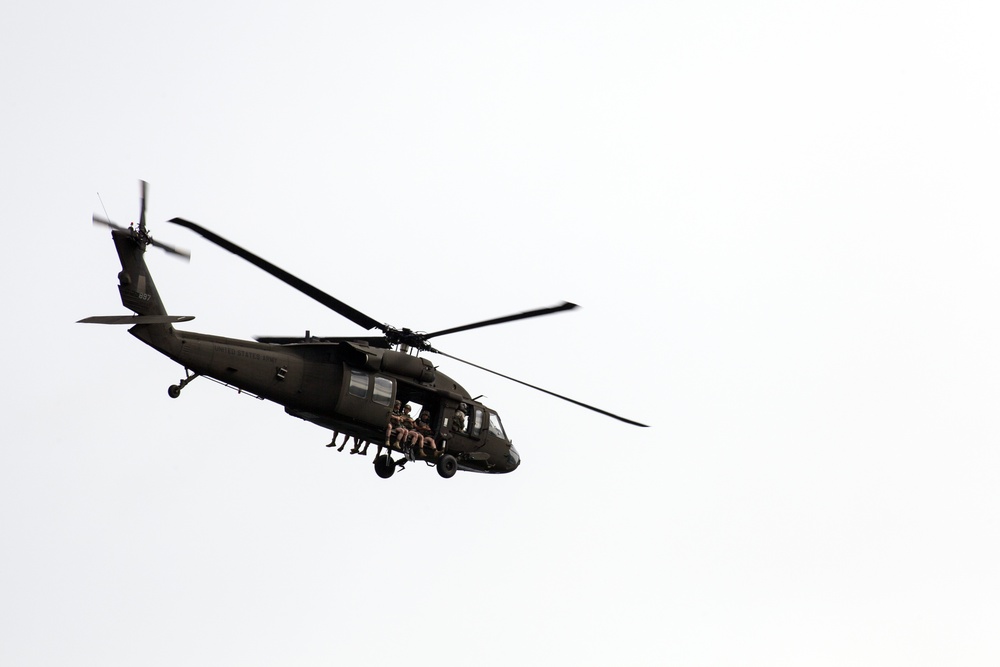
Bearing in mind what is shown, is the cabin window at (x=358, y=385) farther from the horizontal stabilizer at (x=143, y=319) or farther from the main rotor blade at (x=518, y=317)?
the horizontal stabilizer at (x=143, y=319)

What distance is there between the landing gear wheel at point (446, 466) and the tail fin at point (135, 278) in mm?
11016

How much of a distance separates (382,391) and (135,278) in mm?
8590

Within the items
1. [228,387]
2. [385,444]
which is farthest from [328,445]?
[228,387]

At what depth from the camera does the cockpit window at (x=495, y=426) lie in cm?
4356

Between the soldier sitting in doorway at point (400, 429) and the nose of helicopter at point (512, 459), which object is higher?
the nose of helicopter at point (512, 459)

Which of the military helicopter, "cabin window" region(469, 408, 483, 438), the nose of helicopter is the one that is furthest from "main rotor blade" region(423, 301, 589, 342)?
the nose of helicopter

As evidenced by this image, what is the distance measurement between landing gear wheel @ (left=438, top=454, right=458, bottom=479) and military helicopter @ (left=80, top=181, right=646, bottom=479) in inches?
1.3

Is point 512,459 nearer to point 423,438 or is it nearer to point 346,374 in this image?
point 423,438

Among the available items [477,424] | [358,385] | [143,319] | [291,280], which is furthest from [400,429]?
[143,319]

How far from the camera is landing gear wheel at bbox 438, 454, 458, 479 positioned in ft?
136

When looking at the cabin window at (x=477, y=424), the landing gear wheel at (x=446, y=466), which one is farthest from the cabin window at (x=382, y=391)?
the cabin window at (x=477, y=424)

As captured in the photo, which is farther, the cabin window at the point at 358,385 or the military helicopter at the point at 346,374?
the cabin window at the point at 358,385

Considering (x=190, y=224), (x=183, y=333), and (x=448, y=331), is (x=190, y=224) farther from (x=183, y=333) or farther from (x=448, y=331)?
(x=448, y=331)

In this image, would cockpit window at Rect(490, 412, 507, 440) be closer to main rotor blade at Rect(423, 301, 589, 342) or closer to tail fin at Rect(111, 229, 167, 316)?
main rotor blade at Rect(423, 301, 589, 342)
